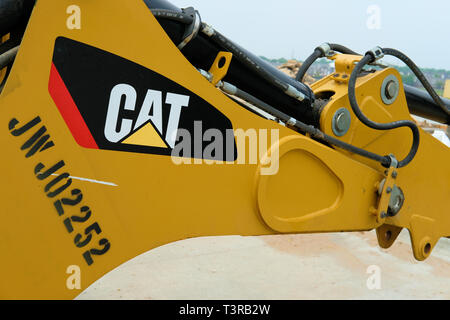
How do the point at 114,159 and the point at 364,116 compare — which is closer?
the point at 114,159

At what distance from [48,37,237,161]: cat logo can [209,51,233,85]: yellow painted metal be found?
168 mm

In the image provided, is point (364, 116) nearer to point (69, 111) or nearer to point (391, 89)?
point (391, 89)

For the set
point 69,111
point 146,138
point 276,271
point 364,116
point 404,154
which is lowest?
point 276,271

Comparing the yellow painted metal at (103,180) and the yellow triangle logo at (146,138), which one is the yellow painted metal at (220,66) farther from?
the yellow triangle logo at (146,138)

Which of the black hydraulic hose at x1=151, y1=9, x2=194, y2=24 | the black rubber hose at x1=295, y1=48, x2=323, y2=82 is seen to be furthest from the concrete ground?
the black hydraulic hose at x1=151, y1=9, x2=194, y2=24

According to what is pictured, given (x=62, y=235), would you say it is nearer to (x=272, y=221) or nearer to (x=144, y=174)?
(x=144, y=174)

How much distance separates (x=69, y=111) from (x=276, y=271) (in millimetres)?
2808

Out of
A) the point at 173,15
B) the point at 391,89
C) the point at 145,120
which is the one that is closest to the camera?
the point at 145,120

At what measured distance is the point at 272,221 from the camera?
5.42 feet

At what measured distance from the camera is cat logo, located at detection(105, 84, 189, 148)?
1298 mm

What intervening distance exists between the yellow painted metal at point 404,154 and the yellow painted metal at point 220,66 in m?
0.45

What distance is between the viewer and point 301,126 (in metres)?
1.72

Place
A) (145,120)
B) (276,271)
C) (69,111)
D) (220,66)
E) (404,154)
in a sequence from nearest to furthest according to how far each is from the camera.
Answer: (69,111), (145,120), (220,66), (404,154), (276,271)

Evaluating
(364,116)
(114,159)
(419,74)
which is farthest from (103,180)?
(419,74)
